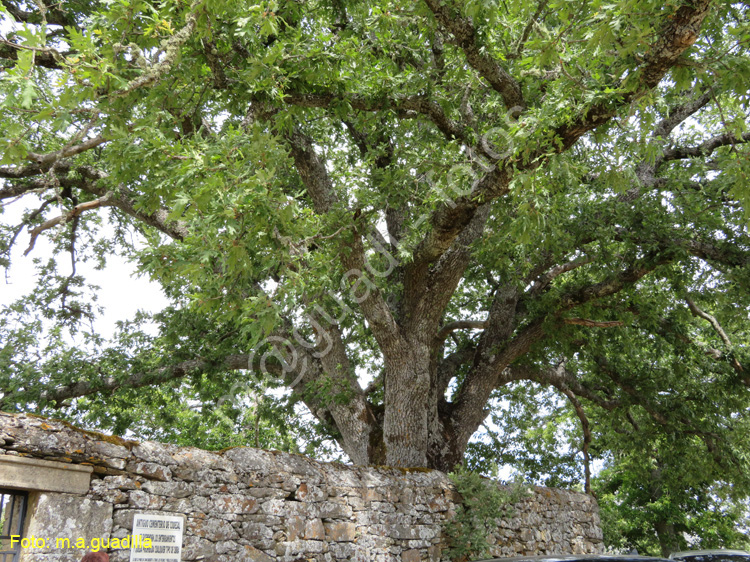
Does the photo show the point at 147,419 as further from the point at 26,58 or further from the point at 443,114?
the point at 26,58

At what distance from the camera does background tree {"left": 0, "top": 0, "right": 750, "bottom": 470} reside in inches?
204

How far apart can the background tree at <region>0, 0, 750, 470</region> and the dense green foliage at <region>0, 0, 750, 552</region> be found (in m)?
0.04

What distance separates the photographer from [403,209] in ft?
32.4

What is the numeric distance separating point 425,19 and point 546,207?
273 centimetres

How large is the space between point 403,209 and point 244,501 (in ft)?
18.4

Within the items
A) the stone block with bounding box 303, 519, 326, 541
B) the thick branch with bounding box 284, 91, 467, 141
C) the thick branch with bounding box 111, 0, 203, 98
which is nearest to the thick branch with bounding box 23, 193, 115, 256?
the thick branch with bounding box 111, 0, 203, 98

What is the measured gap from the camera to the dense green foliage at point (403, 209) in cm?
523

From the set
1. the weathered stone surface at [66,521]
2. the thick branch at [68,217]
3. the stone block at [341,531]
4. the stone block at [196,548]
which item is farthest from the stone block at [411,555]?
the thick branch at [68,217]

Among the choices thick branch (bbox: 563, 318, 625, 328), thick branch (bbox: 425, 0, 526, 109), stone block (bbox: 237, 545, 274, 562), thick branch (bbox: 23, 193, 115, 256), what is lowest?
stone block (bbox: 237, 545, 274, 562)

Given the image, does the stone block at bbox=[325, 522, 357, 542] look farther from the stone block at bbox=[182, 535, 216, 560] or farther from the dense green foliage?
the dense green foliage

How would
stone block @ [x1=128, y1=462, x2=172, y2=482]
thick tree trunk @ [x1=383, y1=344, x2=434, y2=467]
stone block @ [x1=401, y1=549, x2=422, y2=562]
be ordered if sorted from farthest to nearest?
thick tree trunk @ [x1=383, y1=344, x2=434, y2=467], stone block @ [x1=401, y1=549, x2=422, y2=562], stone block @ [x1=128, y1=462, x2=172, y2=482]

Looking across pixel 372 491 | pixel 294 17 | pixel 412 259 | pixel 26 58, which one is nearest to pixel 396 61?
pixel 294 17

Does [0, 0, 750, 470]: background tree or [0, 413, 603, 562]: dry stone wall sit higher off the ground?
[0, 0, 750, 470]: background tree

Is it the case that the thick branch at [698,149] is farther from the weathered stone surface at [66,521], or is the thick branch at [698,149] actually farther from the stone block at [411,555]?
the weathered stone surface at [66,521]
